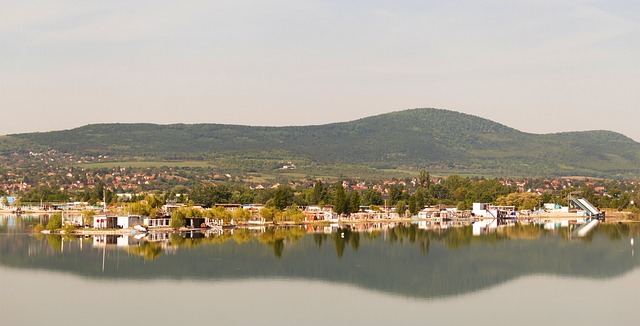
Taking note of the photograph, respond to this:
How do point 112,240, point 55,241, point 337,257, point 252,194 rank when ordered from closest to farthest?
point 337,257 → point 55,241 → point 112,240 → point 252,194

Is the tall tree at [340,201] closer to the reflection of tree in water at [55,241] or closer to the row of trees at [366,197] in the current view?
the row of trees at [366,197]

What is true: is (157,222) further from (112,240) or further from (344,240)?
(344,240)

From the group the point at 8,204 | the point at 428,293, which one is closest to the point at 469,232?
the point at 428,293

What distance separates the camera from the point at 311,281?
110ft

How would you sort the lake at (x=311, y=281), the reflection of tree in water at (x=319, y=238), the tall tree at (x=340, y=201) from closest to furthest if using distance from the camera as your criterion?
the lake at (x=311, y=281), the reflection of tree in water at (x=319, y=238), the tall tree at (x=340, y=201)

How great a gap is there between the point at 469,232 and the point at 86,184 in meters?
89.8

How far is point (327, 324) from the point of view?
24.4 metres

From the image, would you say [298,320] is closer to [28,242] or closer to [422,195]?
[28,242]

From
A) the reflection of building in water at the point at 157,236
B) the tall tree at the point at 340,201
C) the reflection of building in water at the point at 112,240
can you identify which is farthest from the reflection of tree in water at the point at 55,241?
the tall tree at the point at 340,201

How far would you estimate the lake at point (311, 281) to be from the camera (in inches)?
1027

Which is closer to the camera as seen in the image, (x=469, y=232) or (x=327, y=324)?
(x=327, y=324)

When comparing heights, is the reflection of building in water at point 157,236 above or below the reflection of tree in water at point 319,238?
above

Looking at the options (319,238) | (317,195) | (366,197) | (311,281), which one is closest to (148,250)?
(311,281)

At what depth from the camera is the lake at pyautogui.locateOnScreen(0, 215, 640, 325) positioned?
85.6 ft
